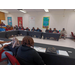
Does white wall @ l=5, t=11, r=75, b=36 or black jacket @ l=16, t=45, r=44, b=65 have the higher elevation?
white wall @ l=5, t=11, r=75, b=36

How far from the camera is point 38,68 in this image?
3.00ft

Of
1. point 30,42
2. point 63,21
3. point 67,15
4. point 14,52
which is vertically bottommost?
point 14,52

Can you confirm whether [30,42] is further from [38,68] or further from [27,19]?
[27,19]

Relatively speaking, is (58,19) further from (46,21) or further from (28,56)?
(28,56)

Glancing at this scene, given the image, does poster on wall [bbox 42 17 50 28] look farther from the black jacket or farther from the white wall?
the black jacket

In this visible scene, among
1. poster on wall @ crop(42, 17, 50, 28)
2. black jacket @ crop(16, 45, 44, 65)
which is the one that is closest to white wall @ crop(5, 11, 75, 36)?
poster on wall @ crop(42, 17, 50, 28)

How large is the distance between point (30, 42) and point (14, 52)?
34.4 inches

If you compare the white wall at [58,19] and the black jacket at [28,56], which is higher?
the white wall at [58,19]

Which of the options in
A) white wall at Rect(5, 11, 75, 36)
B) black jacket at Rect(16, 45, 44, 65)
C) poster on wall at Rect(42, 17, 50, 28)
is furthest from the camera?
poster on wall at Rect(42, 17, 50, 28)

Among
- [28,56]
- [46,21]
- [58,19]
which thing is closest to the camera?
[28,56]

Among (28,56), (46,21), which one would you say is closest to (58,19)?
(46,21)

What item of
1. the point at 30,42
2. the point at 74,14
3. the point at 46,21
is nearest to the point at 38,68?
the point at 30,42

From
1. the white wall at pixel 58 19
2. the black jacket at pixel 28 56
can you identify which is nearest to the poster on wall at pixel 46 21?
the white wall at pixel 58 19

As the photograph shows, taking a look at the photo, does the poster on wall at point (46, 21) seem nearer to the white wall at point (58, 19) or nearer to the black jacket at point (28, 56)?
the white wall at point (58, 19)
